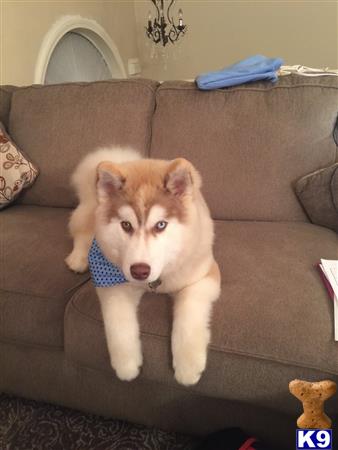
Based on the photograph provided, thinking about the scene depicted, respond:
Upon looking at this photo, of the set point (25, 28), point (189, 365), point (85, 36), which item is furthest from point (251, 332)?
point (85, 36)

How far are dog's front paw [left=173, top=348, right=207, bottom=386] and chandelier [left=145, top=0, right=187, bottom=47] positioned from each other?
387 centimetres

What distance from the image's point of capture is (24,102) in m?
2.08

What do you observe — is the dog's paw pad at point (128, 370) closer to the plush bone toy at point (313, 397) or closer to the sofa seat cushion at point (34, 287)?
the sofa seat cushion at point (34, 287)

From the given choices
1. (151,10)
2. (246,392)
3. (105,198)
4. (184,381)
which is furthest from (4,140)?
(151,10)

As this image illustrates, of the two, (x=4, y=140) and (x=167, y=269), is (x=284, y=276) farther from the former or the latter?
(x=4, y=140)

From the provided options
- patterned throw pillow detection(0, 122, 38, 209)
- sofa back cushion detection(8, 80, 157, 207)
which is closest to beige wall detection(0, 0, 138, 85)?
sofa back cushion detection(8, 80, 157, 207)

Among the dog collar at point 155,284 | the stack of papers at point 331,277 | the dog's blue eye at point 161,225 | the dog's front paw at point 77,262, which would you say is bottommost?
the stack of papers at point 331,277

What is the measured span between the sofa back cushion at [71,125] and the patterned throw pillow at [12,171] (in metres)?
0.08

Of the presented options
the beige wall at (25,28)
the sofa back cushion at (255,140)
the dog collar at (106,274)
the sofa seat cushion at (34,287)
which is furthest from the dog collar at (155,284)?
the beige wall at (25,28)

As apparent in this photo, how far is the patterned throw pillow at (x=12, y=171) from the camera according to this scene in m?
1.86

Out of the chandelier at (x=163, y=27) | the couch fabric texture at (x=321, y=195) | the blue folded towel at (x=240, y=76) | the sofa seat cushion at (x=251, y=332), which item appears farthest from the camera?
the chandelier at (x=163, y=27)

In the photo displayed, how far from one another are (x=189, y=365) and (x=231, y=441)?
327 mm

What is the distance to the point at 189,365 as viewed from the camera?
1.02 m

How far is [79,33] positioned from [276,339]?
147 inches
